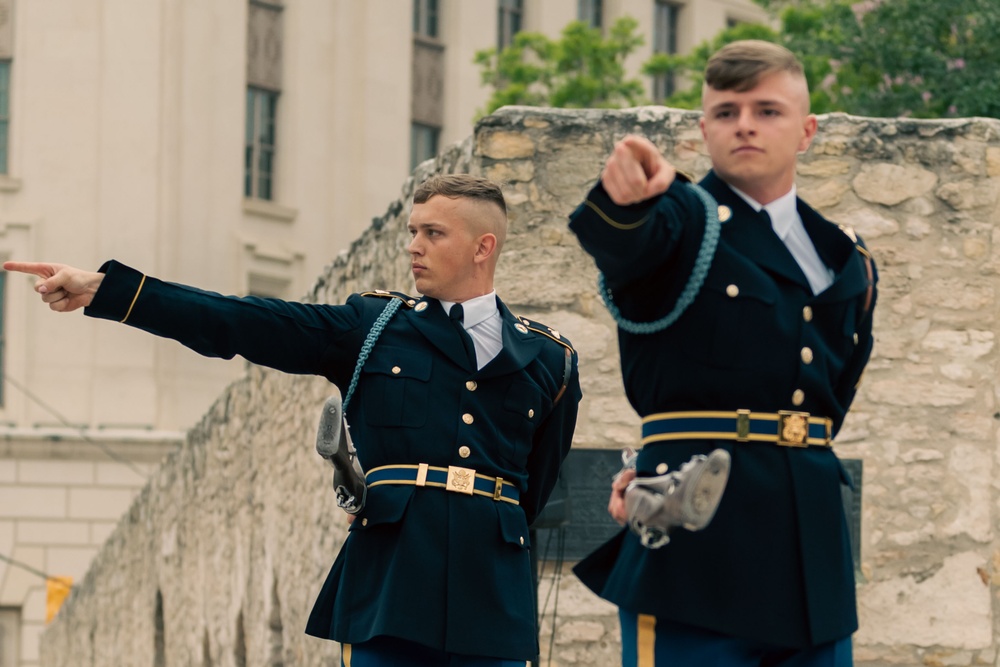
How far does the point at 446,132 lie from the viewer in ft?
88.4

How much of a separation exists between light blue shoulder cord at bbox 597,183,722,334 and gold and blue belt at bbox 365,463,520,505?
1.04 metres

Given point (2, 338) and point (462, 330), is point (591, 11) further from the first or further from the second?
point (462, 330)

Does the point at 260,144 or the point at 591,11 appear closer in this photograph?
the point at 260,144

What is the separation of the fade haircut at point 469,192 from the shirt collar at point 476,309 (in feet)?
0.42

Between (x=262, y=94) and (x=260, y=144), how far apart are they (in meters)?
0.65

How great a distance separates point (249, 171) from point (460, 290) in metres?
20.9

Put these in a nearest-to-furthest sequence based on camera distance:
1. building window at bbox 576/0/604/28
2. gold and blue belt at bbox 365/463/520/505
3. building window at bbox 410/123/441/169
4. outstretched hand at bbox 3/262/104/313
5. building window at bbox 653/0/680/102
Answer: outstretched hand at bbox 3/262/104/313 → gold and blue belt at bbox 365/463/520/505 → building window at bbox 410/123/441/169 → building window at bbox 576/0/604/28 → building window at bbox 653/0/680/102

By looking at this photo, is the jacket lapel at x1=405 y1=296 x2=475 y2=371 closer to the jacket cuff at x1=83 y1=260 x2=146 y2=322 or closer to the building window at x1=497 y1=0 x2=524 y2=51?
the jacket cuff at x1=83 y1=260 x2=146 y2=322

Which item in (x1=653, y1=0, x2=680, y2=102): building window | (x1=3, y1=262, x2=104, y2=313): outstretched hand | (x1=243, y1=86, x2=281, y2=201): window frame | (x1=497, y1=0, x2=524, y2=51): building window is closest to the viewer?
(x1=3, y1=262, x2=104, y2=313): outstretched hand

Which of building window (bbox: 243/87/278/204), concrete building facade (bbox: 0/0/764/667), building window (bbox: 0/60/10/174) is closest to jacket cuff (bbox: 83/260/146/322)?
concrete building facade (bbox: 0/0/764/667)

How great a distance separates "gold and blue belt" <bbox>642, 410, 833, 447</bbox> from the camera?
3.35 m

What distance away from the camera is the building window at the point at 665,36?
29.5 meters

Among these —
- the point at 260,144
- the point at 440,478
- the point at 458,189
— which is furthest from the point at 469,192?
the point at 260,144

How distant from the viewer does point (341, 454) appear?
410 centimetres
